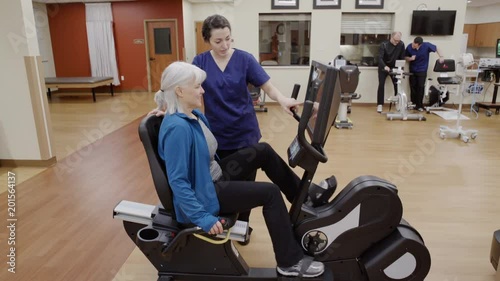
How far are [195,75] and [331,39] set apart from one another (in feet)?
20.5

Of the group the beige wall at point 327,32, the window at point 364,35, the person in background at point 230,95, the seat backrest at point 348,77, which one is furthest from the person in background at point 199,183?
the window at point 364,35

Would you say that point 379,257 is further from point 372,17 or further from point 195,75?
point 372,17

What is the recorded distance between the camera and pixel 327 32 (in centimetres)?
724

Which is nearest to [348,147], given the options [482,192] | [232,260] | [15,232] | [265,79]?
[482,192]

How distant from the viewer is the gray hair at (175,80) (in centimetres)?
158

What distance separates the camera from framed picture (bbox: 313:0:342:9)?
7077mm

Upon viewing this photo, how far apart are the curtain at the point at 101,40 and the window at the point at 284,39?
15.8ft

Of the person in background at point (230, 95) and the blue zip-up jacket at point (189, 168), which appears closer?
the blue zip-up jacket at point (189, 168)

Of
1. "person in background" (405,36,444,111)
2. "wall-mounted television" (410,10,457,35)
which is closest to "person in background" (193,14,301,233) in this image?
"person in background" (405,36,444,111)

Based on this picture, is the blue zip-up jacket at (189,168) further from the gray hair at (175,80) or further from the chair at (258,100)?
the chair at (258,100)

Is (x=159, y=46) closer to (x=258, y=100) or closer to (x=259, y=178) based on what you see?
(x=258, y=100)

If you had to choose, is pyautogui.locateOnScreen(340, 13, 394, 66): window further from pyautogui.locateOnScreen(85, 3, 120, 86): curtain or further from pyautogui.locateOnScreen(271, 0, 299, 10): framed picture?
pyautogui.locateOnScreen(85, 3, 120, 86): curtain

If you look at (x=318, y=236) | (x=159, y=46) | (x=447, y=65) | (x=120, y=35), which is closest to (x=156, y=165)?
(x=318, y=236)

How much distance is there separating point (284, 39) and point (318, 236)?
6640 mm
